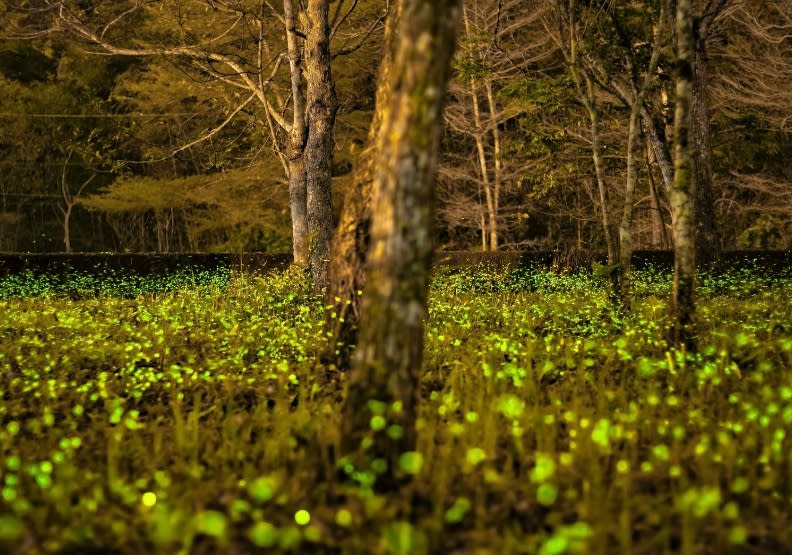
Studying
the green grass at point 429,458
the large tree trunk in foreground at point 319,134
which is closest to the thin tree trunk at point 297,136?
the large tree trunk in foreground at point 319,134

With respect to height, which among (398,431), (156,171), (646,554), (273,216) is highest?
(156,171)

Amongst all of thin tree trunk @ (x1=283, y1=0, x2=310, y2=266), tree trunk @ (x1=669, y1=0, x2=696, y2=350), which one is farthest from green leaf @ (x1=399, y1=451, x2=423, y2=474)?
thin tree trunk @ (x1=283, y1=0, x2=310, y2=266)

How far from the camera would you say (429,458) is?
14.7 ft

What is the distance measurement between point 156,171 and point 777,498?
4310 cm

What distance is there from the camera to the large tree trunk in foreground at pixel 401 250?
13.8 ft

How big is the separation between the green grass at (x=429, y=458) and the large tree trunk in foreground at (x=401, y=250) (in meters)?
0.16

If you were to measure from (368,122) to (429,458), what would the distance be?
2748 centimetres

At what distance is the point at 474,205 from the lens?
3158 centimetres

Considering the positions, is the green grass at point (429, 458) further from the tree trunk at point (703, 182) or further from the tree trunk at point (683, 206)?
the tree trunk at point (703, 182)

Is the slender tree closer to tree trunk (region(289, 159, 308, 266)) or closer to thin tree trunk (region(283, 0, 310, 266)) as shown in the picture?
thin tree trunk (region(283, 0, 310, 266))

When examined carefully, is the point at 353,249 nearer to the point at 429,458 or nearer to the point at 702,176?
the point at 429,458

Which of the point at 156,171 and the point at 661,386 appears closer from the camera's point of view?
the point at 661,386

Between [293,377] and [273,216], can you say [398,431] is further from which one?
[273,216]

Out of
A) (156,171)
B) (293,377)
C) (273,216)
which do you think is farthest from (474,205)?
(293,377)
